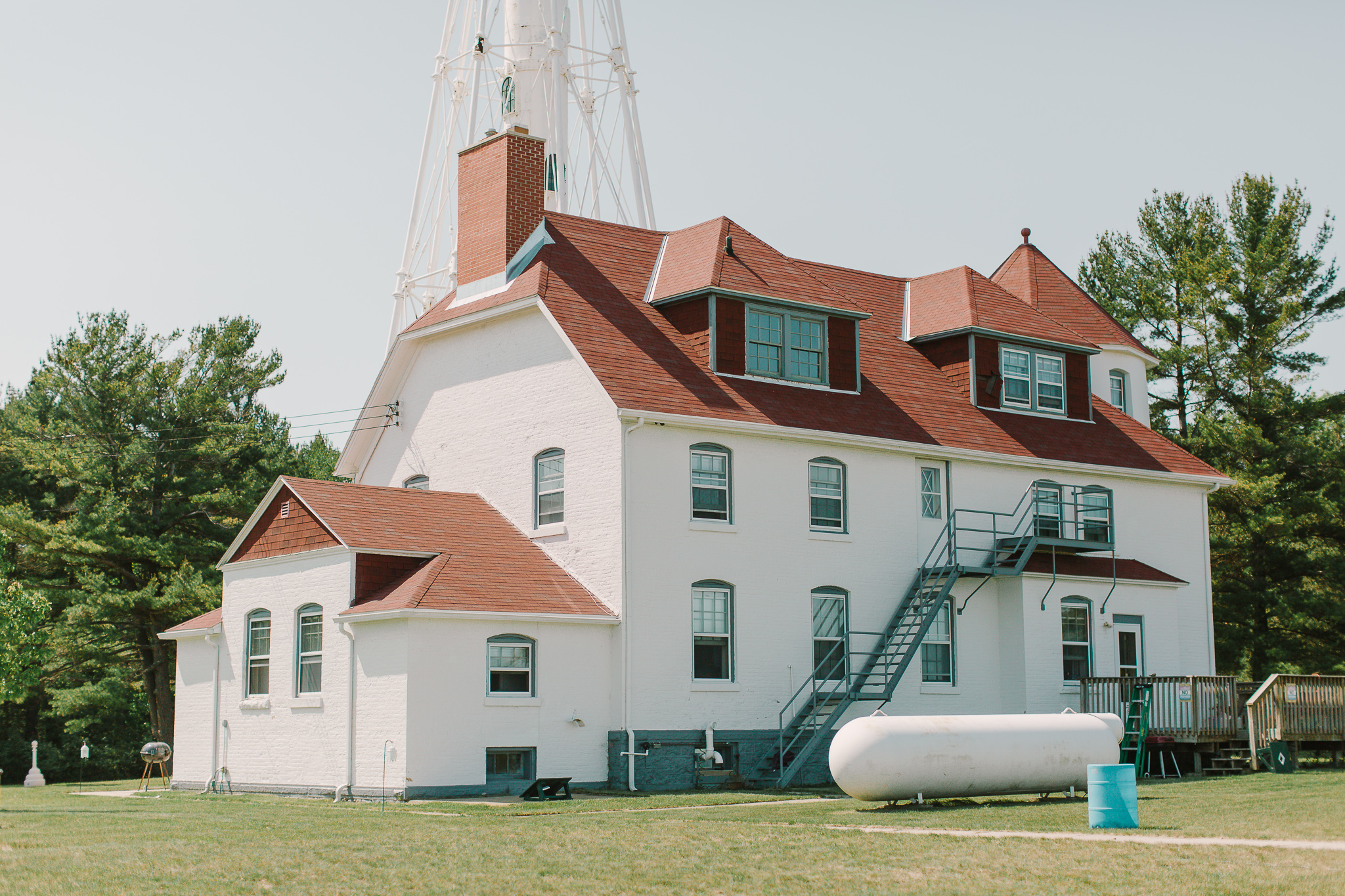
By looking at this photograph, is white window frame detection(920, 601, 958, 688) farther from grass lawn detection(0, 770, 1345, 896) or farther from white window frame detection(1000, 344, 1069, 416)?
grass lawn detection(0, 770, 1345, 896)

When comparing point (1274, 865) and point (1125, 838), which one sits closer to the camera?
point (1274, 865)

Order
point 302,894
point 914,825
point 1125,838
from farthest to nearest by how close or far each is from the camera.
Answer: point 914,825 < point 1125,838 < point 302,894

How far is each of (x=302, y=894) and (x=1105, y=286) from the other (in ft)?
151

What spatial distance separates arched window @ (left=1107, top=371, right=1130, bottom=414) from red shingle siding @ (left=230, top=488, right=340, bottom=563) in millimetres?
22282

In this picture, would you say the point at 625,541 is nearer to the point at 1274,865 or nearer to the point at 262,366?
the point at 1274,865

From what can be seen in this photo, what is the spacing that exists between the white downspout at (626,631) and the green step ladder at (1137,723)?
31.5ft

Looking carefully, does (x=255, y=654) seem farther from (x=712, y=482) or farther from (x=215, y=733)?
(x=712, y=482)

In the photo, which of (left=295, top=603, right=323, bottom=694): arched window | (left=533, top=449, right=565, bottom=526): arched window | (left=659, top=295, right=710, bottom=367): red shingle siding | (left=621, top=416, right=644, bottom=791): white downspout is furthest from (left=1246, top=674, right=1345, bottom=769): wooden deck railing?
(left=295, top=603, right=323, bottom=694): arched window

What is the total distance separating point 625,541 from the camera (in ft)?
86.4

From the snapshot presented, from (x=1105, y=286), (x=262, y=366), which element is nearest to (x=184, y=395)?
(x=262, y=366)

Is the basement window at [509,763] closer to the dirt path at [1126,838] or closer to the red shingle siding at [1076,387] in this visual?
the dirt path at [1126,838]

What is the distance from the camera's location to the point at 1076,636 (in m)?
31.9

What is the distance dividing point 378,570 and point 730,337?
27.1 feet

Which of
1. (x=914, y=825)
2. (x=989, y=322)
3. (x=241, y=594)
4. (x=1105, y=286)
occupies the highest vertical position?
(x=1105, y=286)
